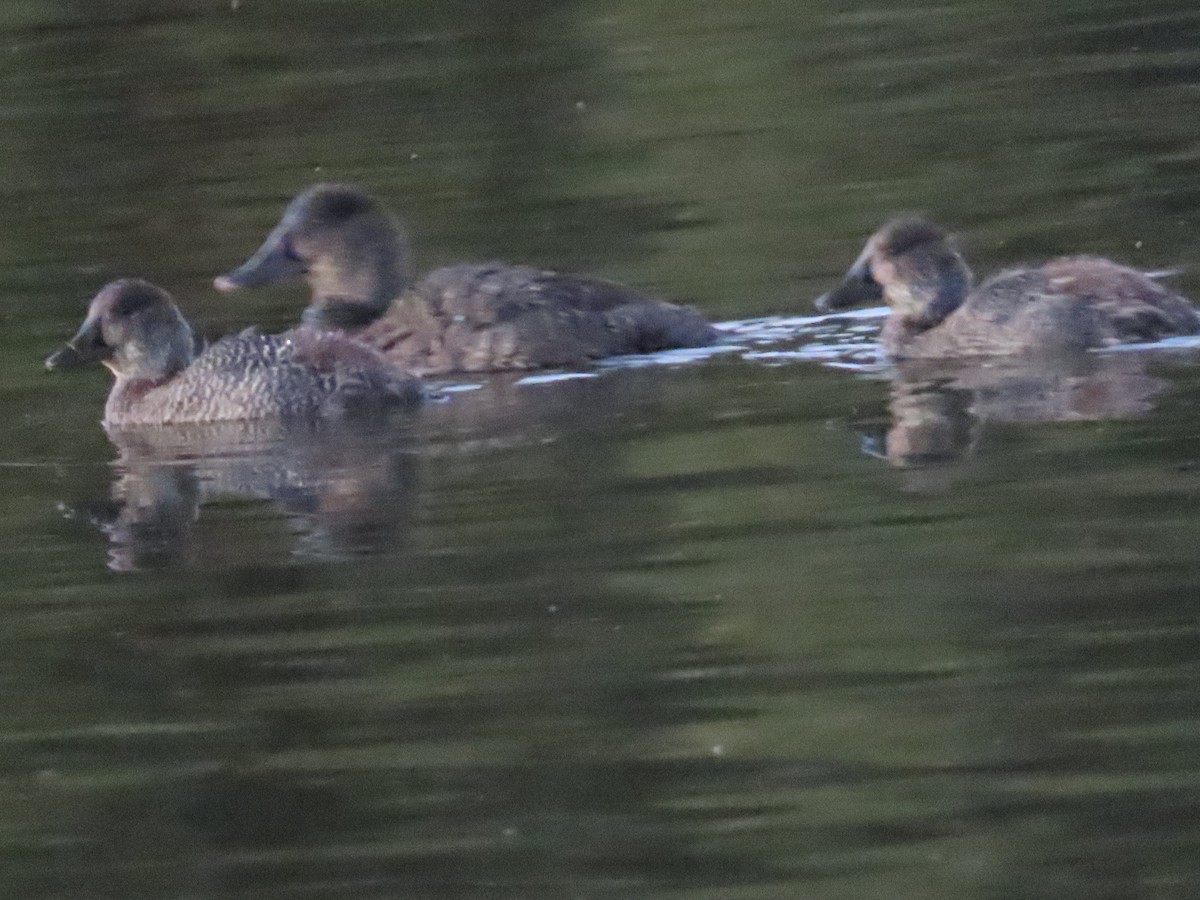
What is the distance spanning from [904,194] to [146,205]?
402 cm

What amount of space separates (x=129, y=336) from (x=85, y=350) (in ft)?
0.57

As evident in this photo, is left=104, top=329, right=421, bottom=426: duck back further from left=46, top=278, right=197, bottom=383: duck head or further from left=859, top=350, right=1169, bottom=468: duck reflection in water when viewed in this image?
left=859, top=350, right=1169, bottom=468: duck reflection in water

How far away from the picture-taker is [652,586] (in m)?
8.41

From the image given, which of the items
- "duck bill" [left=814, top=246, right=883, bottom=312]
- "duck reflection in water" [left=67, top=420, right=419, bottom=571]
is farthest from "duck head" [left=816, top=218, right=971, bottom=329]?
"duck reflection in water" [left=67, top=420, right=419, bottom=571]

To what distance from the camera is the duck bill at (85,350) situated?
12148mm

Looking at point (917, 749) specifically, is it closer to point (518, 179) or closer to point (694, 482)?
point (694, 482)

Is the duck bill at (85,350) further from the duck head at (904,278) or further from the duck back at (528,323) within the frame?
the duck head at (904,278)

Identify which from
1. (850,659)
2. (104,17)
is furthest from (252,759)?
(104,17)

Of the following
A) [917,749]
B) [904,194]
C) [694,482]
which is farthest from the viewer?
[904,194]

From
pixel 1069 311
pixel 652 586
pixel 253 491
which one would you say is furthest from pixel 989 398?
pixel 652 586

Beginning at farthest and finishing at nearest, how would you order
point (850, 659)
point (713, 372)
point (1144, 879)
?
point (713, 372), point (850, 659), point (1144, 879)

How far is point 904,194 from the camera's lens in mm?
15141

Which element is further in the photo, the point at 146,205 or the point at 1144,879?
the point at 146,205

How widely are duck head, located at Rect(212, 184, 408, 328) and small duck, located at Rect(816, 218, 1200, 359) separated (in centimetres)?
201
